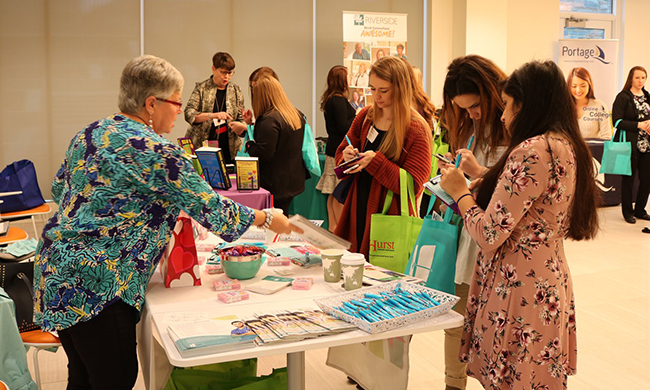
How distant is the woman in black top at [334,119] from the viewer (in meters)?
5.62

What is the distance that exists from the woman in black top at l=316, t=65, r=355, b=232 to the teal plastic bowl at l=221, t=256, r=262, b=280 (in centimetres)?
344

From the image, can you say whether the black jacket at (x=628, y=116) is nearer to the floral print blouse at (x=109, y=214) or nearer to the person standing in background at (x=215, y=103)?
the person standing in background at (x=215, y=103)

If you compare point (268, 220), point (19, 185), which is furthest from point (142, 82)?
point (19, 185)

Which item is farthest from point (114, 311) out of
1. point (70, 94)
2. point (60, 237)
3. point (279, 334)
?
point (70, 94)

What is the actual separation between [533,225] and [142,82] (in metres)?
1.25

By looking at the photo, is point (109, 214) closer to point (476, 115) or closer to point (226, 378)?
point (226, 378)

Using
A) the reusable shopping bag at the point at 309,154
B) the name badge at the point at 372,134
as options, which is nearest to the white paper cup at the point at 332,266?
the name badge at the point at 372,134

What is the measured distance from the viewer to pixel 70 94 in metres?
7.65

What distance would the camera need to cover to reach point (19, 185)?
446cm

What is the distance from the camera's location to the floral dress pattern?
1.76 m

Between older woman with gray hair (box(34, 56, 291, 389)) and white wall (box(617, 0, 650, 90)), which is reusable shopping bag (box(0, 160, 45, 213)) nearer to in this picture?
older woman with gray hair (box(34, 56, 291, 389))

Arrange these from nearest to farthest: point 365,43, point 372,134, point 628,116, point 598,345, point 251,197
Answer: point 372,134
point 598,345
point 251,197
point 628,116
point 365,43

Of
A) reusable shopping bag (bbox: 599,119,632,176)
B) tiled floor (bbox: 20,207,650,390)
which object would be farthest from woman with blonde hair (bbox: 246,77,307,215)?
reusable shopping bag (bbox: 599,119,632,176)

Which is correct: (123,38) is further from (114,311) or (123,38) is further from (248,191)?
(114,311)
